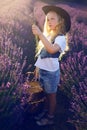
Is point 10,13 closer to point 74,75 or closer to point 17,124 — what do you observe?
point 74,75

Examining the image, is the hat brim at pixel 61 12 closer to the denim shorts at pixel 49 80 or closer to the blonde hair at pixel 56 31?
the blonde hair at pixel 56 31

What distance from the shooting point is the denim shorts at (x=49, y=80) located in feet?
11.3

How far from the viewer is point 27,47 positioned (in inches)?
144

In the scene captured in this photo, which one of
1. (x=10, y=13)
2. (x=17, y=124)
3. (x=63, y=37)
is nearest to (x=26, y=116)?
(x=17, y=124)

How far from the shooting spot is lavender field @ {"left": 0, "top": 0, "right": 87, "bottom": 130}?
3.37 metres

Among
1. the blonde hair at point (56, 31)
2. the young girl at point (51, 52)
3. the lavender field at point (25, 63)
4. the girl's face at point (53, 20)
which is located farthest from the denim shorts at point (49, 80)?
the girl's face at point (53, 20)

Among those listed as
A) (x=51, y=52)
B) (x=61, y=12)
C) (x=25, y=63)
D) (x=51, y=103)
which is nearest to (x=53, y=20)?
(x=61, y=12)

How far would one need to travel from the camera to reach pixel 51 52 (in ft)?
10.8

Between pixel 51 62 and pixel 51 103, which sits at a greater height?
pixel 51 62

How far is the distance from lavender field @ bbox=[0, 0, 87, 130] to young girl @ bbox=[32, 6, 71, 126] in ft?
0.43

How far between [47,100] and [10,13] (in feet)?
3.45

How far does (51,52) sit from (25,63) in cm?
38

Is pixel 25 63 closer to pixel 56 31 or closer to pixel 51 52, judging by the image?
pixel 51 52

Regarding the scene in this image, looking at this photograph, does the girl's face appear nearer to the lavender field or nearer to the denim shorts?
the lavender field
